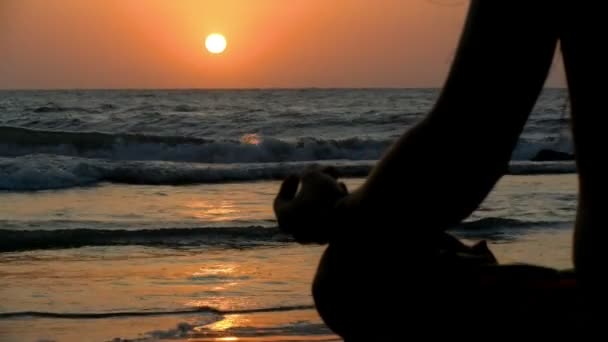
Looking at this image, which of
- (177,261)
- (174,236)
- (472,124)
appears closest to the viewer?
(472,124)

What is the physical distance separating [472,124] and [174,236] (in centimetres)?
648

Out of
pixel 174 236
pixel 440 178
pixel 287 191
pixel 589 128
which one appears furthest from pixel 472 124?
pixel 174 236

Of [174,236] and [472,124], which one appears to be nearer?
[472,124]

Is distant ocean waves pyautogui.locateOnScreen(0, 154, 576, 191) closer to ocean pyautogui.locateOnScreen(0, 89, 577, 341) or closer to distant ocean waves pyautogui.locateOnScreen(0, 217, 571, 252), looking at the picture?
ocean pyautogui.locateOnScreen(0, 89, 577, 341)

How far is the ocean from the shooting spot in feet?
15.3

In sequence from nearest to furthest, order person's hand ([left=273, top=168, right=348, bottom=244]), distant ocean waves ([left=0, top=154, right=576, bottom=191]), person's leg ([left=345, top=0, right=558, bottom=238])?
1. person's leg ([left=345, top=0, right=558, bottom=238])
2. person's hand ([left=273, top=168, right=348, bottom=244])
3. distant ocean waves ([left=0, top=154, right=576, bottom=191])

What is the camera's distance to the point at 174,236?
25.3 ft

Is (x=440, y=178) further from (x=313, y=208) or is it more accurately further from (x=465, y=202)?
(x=313, y=208)

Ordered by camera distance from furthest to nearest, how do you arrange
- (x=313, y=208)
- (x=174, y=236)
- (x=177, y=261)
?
(x=174, y=236), (x=177, y=261), (x=313, y=208)

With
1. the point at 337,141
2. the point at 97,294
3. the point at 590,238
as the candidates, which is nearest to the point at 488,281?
the point at 590,238

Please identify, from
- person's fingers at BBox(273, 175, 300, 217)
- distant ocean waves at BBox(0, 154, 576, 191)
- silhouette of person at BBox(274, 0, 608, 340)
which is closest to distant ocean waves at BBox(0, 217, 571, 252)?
distant ocean waves at BBox(0, 154, 576, 191)

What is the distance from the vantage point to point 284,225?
5.05ft

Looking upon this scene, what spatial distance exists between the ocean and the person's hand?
0.42 ft

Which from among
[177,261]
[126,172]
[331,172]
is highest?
[126,172]
